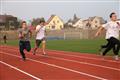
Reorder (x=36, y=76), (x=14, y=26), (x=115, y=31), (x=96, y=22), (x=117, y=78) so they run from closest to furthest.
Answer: (x=117, y=78) → (x=36, y=76) → (x=115, y=31) → (x=14, y=26) → (x=96, y=22)

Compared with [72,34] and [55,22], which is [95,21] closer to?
[55,22]

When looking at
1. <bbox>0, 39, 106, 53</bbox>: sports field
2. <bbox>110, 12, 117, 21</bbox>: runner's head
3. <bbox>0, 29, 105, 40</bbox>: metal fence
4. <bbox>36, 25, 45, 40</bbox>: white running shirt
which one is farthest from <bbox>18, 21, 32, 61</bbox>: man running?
<bbox>0, 29, 105, 40</bbox>: metal fence

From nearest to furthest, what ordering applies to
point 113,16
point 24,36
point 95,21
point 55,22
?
point 113,16
point 24,36
point 55,22
point 95,21

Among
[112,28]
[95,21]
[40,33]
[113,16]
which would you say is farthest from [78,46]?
[95,21]

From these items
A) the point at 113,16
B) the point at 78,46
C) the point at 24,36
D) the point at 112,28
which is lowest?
the point at 78,46

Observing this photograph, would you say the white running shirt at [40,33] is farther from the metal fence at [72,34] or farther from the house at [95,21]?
the house at [95,21]

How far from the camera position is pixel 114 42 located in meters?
14.2

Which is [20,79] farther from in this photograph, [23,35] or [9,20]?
[9,20]

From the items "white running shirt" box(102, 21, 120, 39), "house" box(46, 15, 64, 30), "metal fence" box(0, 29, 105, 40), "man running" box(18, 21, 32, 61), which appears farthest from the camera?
"house" box(46, 15, 64, 30)

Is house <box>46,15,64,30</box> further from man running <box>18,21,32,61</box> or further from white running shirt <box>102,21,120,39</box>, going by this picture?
white running shirt <box>102,21,120,39</box>

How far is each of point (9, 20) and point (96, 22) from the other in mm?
50027

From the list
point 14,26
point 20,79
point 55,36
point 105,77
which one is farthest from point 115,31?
point 14,26

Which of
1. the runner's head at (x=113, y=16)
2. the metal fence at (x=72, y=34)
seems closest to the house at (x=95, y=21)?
the metal fence at (x=72, y=34)

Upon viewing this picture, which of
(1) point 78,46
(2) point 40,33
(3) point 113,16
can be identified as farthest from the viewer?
(1) point 78,46
